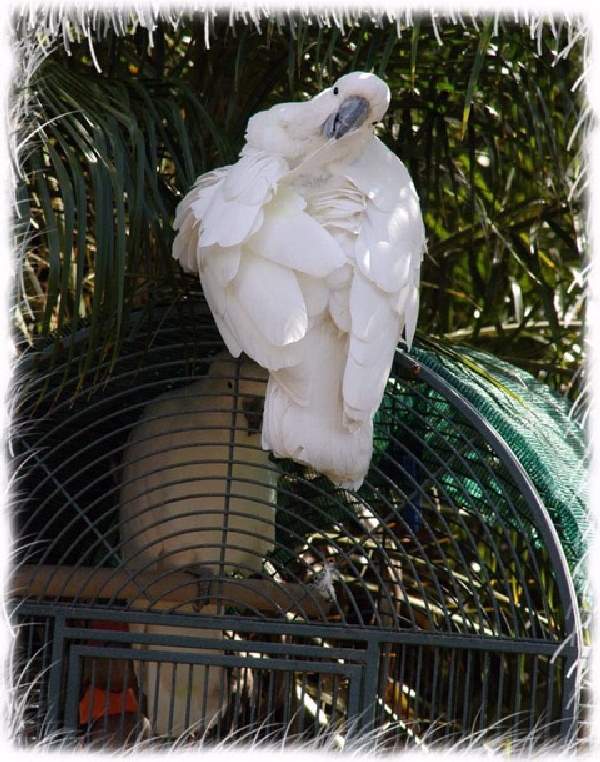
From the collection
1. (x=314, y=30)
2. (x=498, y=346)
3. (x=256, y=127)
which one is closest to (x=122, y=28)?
(x=256, y=127)

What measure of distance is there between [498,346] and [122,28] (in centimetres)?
183

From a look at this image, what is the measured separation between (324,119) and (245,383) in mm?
649

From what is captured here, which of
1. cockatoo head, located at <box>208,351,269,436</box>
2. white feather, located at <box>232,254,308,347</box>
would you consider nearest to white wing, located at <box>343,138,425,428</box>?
white feather, located at <box>232,254,308,347</box>

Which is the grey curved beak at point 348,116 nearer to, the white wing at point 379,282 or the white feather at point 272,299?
the white wing at point 379,282

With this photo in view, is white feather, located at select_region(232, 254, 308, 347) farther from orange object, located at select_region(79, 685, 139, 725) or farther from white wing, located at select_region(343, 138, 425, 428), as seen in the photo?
orange object, located at select_region(79, 685, 139, 725)

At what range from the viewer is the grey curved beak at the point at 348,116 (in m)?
2.53

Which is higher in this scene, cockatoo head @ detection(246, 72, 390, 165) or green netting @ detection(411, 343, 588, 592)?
cockatoo head @ detection(246, 72, 390, 165)

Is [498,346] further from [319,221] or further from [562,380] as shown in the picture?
[319,221]

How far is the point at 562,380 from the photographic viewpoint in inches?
161

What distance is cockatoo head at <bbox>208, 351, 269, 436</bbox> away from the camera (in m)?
2.83

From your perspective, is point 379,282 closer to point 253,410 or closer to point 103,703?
point 253,410

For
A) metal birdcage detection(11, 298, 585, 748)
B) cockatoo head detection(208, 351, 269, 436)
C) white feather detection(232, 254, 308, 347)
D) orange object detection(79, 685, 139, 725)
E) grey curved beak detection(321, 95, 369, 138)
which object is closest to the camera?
white feather detection(232, 254, 308, 347)

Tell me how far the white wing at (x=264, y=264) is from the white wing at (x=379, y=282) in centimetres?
8

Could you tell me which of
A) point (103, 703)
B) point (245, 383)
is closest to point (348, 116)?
point (245, 383)
